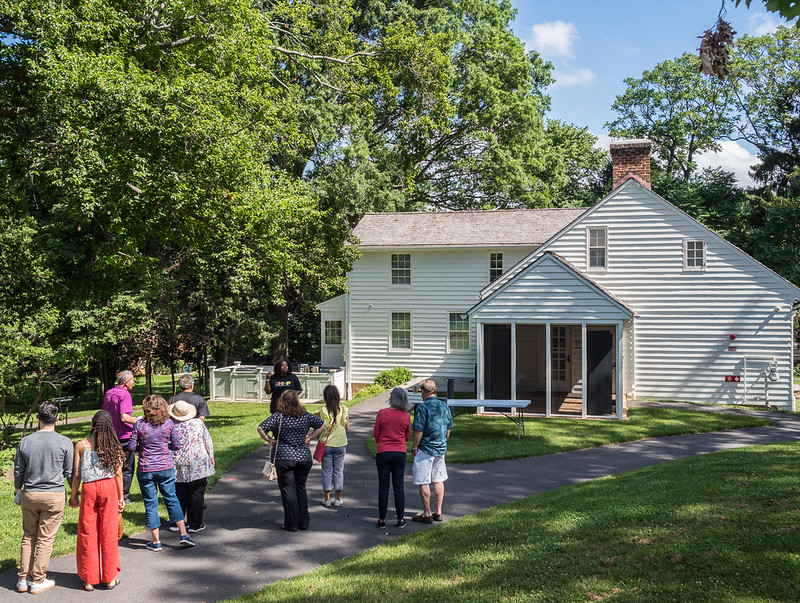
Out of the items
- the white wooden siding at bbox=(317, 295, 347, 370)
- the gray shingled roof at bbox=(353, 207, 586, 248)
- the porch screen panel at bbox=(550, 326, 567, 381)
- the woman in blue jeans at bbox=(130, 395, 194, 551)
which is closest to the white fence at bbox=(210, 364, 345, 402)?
the white wooden siding at bbox=(317, 295, 347, 370)

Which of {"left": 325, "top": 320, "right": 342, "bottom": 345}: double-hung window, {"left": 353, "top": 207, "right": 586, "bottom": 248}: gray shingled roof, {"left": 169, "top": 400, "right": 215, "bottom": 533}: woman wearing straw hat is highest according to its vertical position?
A: {"left": 353, "top": 207, "right": 586, "bottom": 248}: gray shingled roof

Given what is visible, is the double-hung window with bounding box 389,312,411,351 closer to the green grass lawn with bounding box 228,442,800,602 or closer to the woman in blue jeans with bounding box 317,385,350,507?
the woman in blue jeans with bounding box 317,385,350,507

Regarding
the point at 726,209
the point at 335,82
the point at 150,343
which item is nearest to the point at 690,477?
the point at 150,343

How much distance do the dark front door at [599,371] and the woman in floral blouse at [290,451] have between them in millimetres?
12825

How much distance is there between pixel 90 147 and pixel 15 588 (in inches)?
369

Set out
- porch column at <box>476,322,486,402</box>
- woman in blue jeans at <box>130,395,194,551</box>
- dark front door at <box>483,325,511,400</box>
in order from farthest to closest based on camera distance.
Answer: dark front door at <box>483,325,511,400</box>, porch column at <box>476,322,486,402</box>, woman in blue jeans at <box>130,395,194,551</box>

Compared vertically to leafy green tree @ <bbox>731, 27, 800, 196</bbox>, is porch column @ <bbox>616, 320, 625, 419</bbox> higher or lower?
lower

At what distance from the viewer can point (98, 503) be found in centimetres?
768

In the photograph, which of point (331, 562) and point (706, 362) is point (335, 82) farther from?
point (331, 562)

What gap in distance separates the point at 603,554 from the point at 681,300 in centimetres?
1759

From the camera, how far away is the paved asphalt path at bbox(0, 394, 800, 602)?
7.64 m

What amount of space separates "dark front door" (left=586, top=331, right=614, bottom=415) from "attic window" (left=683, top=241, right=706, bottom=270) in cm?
466

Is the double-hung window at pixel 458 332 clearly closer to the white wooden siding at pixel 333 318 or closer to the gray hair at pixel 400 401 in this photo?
the white wooden siding at pixel 333 318

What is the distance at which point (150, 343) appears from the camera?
25156mm
